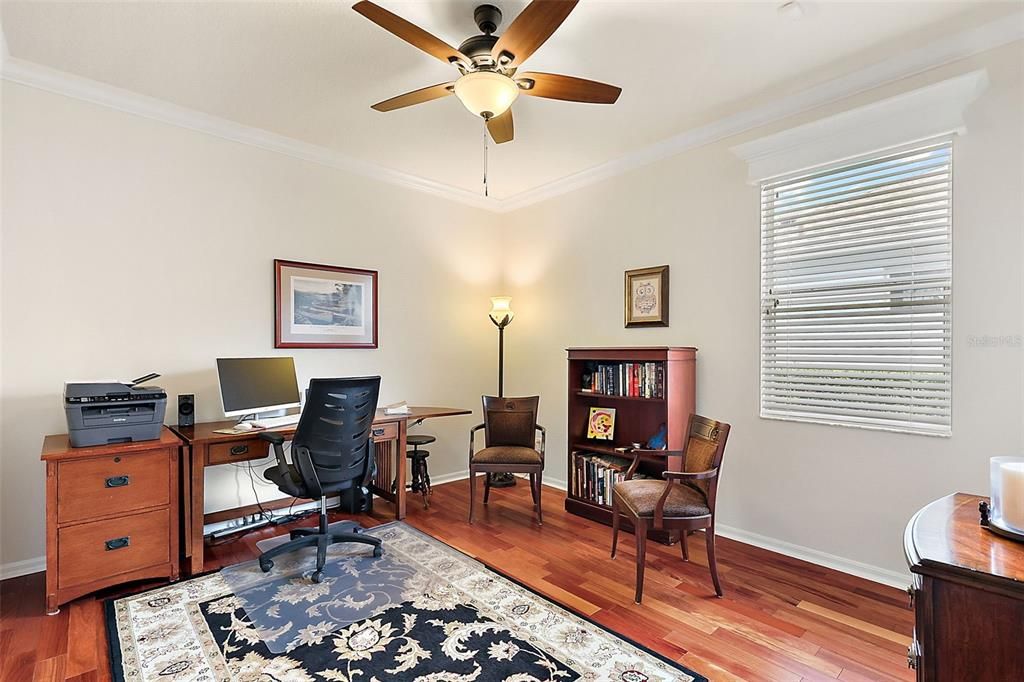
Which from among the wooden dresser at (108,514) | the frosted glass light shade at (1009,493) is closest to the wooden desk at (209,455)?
the wooden dresser at (108,514)

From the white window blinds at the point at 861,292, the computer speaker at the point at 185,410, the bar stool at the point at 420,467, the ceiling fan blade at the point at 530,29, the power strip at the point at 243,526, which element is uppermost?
the ceiling fan blade at the point at 530,29

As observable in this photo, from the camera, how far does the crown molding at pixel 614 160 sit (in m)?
2.47

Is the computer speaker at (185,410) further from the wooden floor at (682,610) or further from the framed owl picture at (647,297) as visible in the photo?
the framed owl picture at (647,297)

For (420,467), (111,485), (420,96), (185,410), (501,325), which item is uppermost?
(420,96)

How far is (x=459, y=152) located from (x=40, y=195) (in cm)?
258

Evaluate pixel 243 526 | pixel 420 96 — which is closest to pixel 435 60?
pixel 420 96

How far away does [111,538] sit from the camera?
8.17ft

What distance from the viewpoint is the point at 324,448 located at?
284cm

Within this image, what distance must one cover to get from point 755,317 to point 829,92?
1.35m

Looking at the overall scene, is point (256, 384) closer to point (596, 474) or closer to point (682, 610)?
point (596, 474)

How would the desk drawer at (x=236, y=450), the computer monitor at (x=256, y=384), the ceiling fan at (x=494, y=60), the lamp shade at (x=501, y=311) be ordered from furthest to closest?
1. the lamp shade at (x=501, y=311)
2. the computer monitor at (x=256, y=384)
3. the desk drawer at (x=236, y=450)
4. the ceiling fan at (x=494, y=60)

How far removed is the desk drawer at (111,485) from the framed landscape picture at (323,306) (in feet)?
4.16

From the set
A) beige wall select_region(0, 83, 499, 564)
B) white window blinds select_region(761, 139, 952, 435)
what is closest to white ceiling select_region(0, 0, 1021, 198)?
beige wall select_region(0, 83, 499, 564)

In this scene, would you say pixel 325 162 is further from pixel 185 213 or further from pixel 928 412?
pixel 928 412
